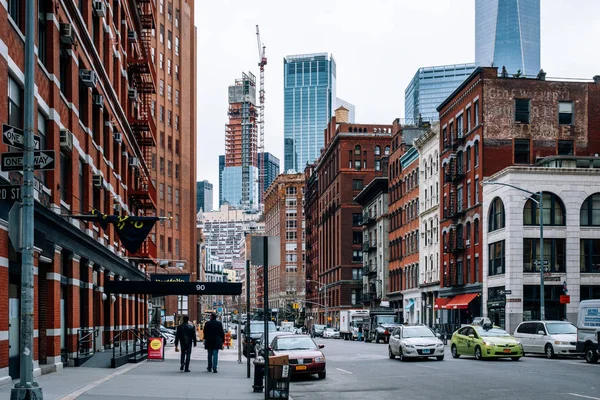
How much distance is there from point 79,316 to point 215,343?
5.37 meters

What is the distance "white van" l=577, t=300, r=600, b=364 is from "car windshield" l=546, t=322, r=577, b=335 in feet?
11.5

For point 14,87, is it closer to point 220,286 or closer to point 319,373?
point 319,373

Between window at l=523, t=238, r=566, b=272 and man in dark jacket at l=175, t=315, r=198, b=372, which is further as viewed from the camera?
window at l=523, t=238, r=566, b=272

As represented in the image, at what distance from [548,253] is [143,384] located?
39492 millimetres

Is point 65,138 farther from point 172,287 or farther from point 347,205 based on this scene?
point 347,205

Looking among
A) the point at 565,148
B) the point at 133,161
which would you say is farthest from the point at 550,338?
the point at 565,148

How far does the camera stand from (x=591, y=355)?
102ft

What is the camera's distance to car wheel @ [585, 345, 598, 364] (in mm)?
30961

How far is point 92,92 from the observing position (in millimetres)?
32719

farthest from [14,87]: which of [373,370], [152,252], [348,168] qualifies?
[348,168]

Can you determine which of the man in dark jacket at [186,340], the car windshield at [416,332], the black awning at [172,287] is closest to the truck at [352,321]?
the car windshield at [416,332]

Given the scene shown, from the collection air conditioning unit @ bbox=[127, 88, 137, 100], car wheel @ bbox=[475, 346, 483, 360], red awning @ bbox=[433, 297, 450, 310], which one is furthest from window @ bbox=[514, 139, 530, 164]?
car wheel @ bbox=[475, 346, 483, 360]

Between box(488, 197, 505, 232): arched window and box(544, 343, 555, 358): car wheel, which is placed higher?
box(488, 197, 505, 232): arched window

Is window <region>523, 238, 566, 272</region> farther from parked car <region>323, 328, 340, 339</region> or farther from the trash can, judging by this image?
the trash can
